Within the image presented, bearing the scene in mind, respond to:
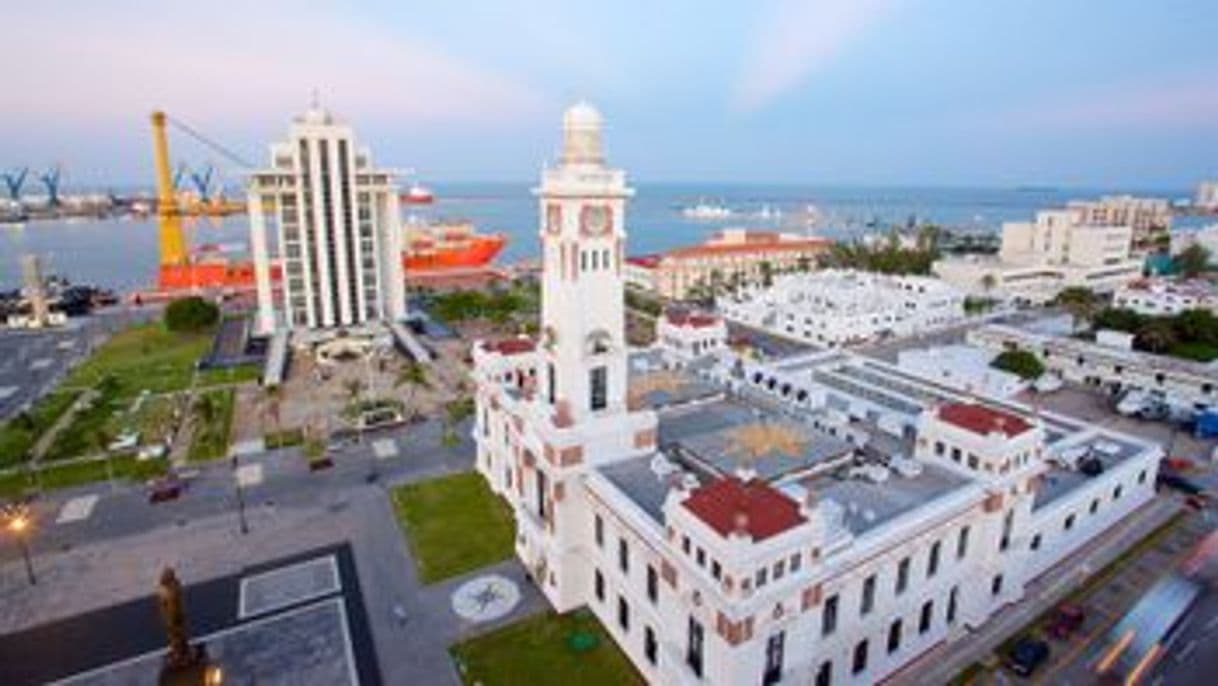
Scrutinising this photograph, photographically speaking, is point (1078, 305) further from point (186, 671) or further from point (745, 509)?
point (186, 671)

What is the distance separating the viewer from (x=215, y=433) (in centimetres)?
7038

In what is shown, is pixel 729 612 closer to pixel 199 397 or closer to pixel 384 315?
pixel 199 397

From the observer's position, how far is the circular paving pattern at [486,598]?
135 feet

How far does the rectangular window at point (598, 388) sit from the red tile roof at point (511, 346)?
1632cm

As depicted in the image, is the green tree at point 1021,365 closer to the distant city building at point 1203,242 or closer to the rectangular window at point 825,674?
the rectangular window at point 825,674

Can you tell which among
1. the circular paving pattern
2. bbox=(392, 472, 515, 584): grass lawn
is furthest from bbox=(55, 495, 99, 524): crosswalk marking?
the circular paving pattern

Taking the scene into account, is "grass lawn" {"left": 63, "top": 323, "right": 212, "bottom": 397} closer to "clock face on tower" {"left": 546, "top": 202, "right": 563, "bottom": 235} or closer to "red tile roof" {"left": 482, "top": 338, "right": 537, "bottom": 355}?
"red tile roof" {"left": 482, "top": 338, "right": 537, "bottom": 355}

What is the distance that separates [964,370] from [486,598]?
67397 millimetres

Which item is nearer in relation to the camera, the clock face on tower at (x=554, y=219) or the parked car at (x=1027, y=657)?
the parked car at (x=1027, y=657)

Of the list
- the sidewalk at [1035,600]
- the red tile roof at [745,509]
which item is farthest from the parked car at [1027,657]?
the red tile roof at [745,509]

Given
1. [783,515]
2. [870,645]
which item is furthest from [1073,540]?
[783,515]

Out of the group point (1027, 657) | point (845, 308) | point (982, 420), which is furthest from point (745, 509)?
point (845, 308)

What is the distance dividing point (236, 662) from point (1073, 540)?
188 ft

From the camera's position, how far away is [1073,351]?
279ft
